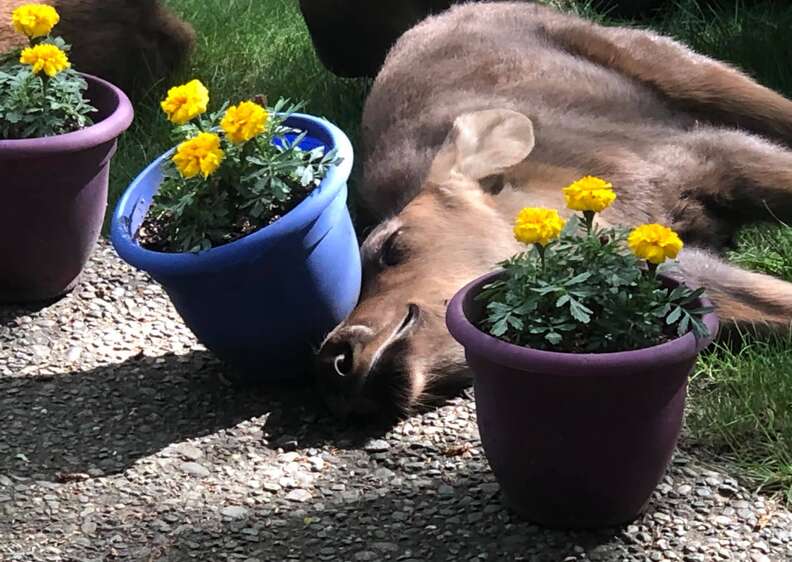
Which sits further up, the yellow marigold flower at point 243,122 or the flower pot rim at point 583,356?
the yellow marigold flower at point 243,122

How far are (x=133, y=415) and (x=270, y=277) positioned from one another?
26.3 inches

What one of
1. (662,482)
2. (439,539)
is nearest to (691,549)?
(662,482)

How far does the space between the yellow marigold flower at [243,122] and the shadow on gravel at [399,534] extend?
102 centimetres

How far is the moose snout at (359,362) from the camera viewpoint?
3.74 metres

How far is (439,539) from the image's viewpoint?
334 centimetres

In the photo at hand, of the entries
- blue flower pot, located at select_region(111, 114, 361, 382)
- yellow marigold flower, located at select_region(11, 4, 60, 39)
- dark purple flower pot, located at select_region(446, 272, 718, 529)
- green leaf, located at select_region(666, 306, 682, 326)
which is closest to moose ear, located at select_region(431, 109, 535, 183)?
blue flower pot, located at select_region(111, 114, 361, 382)

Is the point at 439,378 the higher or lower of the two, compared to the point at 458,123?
lower

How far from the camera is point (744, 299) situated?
160 inches

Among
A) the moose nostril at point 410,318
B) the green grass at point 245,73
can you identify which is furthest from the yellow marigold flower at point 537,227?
the green grass at point 245,73

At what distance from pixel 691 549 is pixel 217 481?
1.32 m

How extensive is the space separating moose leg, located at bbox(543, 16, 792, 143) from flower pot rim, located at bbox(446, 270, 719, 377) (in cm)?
226

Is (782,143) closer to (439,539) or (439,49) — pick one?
(439,49)

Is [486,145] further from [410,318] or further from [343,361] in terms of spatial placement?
[343,361]

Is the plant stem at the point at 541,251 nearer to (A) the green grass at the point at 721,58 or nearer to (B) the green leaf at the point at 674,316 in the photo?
(B) the green leaf at the point at 674,316
